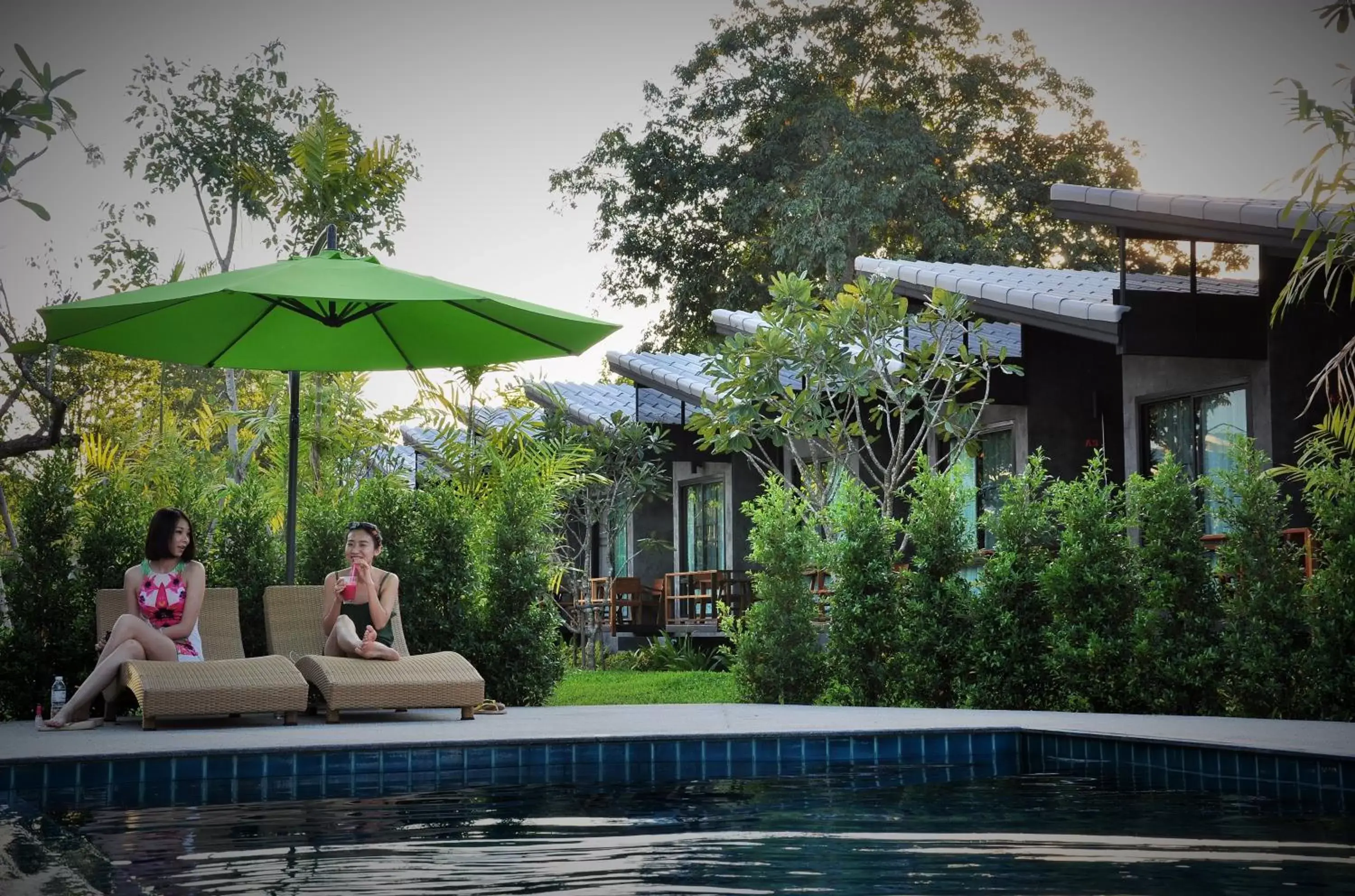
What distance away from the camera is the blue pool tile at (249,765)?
655 cm

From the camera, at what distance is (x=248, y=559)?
31.8 ft

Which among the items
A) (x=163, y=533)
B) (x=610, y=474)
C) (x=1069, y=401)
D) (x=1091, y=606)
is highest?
(x=1069, y=401)

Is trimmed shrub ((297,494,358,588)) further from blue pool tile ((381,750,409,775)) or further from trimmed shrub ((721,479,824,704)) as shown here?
blue pool tile ((381,750,409,775))

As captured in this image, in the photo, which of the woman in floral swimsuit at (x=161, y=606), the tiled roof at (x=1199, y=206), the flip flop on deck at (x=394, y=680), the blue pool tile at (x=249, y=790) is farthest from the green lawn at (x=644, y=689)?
the tiled roof at (x=1199, y=206)

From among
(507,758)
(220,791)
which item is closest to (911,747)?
(507,758)

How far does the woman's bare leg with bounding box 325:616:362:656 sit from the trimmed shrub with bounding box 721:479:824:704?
316cm

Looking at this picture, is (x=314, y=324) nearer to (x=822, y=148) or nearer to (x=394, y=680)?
(x=394, y=680)

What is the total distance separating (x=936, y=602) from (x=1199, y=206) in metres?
4.57

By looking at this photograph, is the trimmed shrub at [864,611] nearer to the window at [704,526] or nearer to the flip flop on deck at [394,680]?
the flip flop on deck at [394,680]

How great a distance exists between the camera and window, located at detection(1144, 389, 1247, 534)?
43.5ft

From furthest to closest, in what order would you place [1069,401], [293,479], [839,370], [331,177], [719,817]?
[1069,401]
[839,370]
[331,177]
[293,479]
[719,817]

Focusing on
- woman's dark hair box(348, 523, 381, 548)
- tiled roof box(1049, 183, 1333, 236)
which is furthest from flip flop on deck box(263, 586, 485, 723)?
tiled roof box(1049, 183, 1333, 236)

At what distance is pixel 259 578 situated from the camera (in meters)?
9.70

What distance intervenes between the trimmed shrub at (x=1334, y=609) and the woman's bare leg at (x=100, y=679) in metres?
6.73
